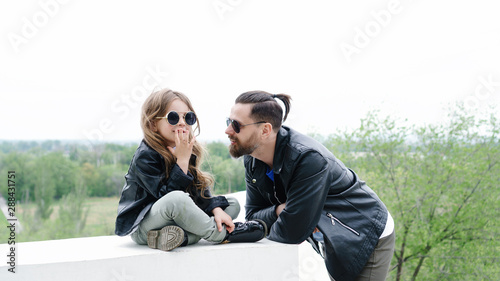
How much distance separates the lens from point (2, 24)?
26.5ft

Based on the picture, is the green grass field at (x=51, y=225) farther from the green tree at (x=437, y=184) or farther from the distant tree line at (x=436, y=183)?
the green tree at (x=437, y=184)

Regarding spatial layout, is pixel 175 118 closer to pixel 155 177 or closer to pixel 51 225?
pixel 155 177

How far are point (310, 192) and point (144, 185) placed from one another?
0.72 m

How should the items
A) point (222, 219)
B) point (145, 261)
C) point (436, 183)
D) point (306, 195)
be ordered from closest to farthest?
point (306, 195)
point (145, 261)
point (222, 219)
point (436, 183)

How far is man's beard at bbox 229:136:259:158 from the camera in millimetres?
2012

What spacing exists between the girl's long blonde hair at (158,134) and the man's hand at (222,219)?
0.38 feet

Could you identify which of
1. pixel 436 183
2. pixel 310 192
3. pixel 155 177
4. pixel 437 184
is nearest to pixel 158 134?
pixel 155 177

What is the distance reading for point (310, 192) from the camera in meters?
1.85

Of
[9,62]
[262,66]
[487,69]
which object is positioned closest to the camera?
[487,69]

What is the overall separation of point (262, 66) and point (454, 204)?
3971 millimetres

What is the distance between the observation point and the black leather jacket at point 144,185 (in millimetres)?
1971

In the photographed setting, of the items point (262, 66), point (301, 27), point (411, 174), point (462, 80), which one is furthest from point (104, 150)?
point (462, 80)

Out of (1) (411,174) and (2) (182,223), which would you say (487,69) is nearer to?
(1) (411,174)

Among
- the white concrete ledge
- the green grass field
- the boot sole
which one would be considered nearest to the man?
the white concrete ledge
